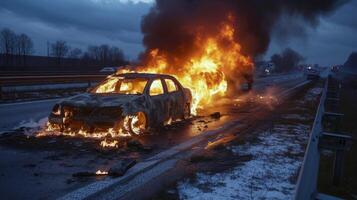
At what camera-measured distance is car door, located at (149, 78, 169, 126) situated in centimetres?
1058

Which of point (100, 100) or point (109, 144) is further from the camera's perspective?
point (100, 100)

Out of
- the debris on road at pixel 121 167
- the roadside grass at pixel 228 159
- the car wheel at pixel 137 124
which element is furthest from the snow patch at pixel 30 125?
the roadside grass at pixel 228 159

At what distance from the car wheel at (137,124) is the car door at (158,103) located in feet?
0.91

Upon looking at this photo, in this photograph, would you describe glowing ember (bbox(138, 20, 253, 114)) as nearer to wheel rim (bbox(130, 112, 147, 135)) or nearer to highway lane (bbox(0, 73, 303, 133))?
highway lane (bbox(0, 73, 303, 133))

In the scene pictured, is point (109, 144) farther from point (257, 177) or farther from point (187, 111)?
point (187, 111)

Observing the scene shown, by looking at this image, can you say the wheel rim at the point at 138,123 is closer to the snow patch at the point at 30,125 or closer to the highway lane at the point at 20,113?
the snow patch at the point at 30,125

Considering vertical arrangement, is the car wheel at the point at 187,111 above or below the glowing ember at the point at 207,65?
below

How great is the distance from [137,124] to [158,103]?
1045 mm

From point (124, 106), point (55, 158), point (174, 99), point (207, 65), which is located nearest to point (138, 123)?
point (124, 106)

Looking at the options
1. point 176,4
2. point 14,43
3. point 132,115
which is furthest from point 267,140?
point 14,43

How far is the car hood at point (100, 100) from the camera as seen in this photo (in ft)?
31.2

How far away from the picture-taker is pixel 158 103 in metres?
10.9

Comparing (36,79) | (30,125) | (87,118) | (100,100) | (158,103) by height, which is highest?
(36,79)

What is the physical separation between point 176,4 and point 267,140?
1193 cm
